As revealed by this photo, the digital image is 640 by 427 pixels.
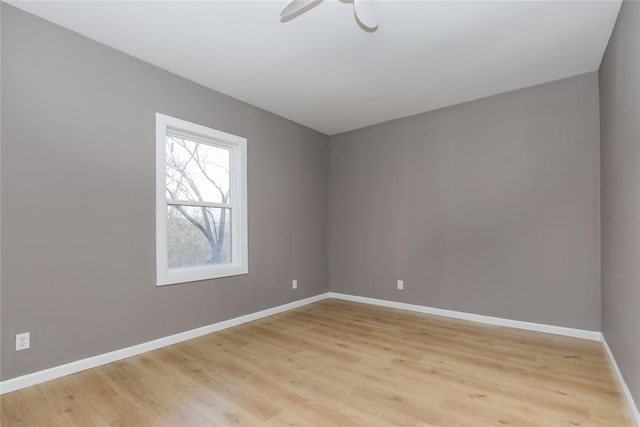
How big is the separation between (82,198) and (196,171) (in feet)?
3.67

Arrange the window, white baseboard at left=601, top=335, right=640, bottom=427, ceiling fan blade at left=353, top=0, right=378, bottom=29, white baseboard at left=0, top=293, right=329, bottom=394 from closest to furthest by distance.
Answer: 1. white baseboard at left=601, top=335, right=640, bottom=427
2. ceiling fan blade at left=353, top=0, right=378, bottom=29
3. white baseboard at left=0, top=293, right=329, bottom=394
4. the window

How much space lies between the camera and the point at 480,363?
2537 millimetres

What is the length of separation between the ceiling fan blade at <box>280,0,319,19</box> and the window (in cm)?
166

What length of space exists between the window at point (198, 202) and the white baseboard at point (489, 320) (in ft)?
6.54

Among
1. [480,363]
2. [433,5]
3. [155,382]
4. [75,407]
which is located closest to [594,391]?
[480,363]

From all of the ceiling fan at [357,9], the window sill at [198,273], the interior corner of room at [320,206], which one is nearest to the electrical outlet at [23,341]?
the interior corner of room at [320,206]

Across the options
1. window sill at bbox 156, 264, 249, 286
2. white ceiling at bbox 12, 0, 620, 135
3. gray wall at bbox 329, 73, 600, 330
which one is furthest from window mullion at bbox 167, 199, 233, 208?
gray wall at bbox 329, 73, 600, 330

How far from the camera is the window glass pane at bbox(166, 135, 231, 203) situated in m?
3.17

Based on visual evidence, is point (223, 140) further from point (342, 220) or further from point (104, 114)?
point (342, 220)

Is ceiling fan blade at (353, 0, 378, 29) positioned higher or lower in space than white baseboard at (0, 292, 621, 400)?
higher

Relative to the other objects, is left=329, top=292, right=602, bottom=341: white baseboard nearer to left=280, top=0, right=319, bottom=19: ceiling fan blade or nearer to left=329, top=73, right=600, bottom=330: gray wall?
left=329, top=73, right=600, bottom=330: gray wall

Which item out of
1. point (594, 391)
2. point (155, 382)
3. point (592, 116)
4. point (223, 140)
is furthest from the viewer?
point (223, 140)

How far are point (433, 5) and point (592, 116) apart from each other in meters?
2.15

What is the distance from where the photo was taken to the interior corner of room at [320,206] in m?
2.18
